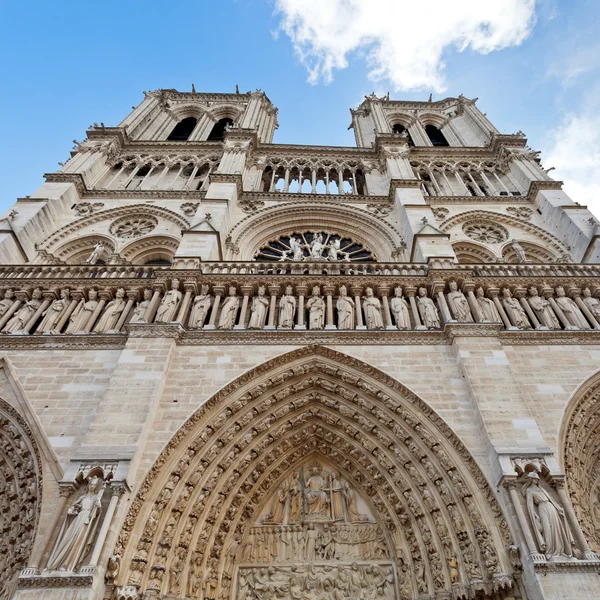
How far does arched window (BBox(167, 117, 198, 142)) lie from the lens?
20994 mm

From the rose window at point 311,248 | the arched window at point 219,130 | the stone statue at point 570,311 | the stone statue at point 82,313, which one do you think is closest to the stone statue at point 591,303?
the stone statue at point 570,311

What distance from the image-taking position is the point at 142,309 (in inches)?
349

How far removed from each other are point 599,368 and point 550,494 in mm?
2936

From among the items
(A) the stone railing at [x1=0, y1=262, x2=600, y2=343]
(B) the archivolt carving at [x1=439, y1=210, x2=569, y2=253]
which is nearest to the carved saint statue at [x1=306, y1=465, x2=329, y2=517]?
(A) the stone railing at [x1=0, y1=262, x2=600, y2=343]

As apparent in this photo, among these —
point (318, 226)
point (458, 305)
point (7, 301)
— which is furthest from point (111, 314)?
point (318, 226)

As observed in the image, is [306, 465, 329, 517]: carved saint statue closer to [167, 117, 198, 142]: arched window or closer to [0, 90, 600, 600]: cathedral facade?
[0, 90, 600, 600]: cathedral facade

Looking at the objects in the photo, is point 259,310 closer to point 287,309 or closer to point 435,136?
point 287,309

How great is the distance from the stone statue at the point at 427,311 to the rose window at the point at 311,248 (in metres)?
3.84

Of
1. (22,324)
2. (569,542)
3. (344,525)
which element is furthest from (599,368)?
(22,324)

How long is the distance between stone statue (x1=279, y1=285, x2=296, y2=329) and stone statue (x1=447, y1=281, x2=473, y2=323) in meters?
2.93

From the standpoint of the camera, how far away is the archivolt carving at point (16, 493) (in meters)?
5.97

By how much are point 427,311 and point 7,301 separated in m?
8.04

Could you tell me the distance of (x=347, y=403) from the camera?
7750mm

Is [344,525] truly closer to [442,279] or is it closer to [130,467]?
[130,467]
